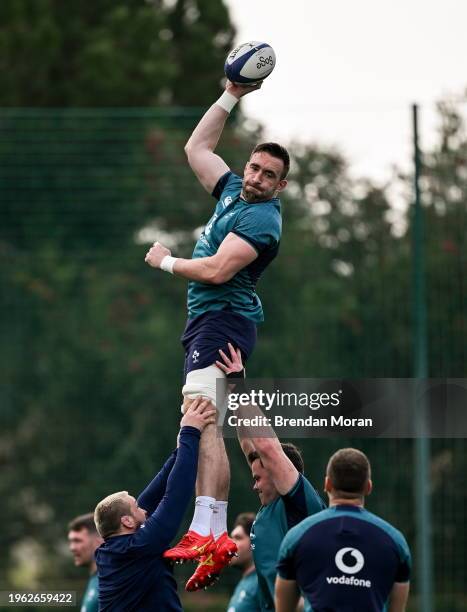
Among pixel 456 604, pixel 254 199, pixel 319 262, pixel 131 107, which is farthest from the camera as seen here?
pixel 131 107

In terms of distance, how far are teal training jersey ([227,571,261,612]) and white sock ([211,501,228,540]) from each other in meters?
2.60

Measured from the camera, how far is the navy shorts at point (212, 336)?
24.6 ft

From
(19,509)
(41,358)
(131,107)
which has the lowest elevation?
(19,509)

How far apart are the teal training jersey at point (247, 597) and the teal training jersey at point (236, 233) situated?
3080mm

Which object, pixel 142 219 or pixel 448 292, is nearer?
pixel 448 292

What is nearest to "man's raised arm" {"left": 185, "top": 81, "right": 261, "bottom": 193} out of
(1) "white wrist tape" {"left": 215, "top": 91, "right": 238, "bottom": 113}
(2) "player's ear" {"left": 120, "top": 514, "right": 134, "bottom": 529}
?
(1) "white wrist tape" {"left": 215, "top": 91, "right": 238, "bottom": 113}

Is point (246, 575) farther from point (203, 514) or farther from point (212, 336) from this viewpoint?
point (212, 336)

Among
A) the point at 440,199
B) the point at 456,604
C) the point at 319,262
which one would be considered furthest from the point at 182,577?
the point at 440,199

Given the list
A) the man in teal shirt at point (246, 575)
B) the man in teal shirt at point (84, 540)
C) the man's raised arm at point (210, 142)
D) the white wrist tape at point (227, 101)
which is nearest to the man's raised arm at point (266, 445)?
the man's raised arm at point (210, 142)

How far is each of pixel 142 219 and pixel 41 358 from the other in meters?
2.40

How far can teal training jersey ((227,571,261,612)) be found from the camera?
395 inches

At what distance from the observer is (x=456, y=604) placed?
16.0 metres

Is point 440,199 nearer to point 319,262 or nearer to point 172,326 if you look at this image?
point 319,262

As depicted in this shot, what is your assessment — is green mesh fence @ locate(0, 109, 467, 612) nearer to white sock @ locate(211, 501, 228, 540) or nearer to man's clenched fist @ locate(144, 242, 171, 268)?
white sock @ locate(211, 501, 228, 540)
